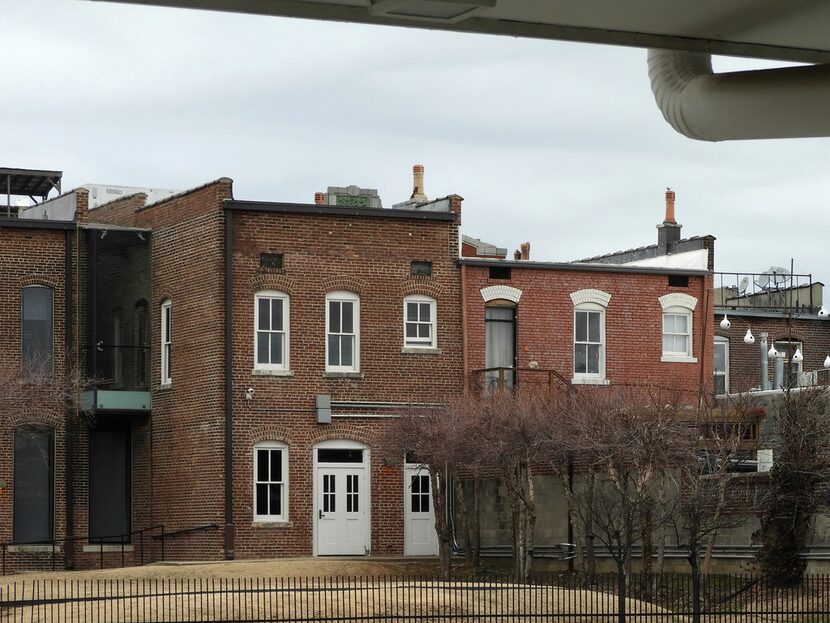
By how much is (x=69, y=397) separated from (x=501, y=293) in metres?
10.7

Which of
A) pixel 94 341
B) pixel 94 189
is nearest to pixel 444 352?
pixel 94 341

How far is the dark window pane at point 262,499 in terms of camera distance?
39.0 m

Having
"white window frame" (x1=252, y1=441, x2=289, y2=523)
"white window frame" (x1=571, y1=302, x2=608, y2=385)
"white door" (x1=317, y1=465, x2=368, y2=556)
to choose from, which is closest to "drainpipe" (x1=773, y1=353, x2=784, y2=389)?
"white window frame" (x1=571, y1=302, x2=608, y2=385)

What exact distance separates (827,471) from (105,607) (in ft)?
44.9

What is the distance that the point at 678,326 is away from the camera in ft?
143

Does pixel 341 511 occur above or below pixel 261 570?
above

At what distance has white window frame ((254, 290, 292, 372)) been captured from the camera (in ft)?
130

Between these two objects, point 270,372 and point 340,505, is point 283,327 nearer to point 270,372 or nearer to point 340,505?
point 270,372

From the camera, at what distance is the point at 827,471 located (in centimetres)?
3141

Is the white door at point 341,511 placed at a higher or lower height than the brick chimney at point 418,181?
lower

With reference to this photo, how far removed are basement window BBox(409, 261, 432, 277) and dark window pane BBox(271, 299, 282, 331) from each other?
343cm

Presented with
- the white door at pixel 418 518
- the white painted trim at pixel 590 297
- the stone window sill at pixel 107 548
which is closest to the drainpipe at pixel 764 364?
the white painted trim at pixel 590 297

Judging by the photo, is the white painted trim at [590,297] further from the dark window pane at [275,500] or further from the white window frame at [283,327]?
the dark window pane at [275,500]

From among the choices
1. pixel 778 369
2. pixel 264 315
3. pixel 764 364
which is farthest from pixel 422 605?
pixel 764 364
